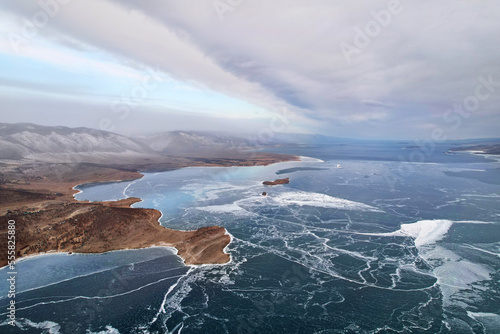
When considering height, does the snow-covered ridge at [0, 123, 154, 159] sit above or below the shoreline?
above

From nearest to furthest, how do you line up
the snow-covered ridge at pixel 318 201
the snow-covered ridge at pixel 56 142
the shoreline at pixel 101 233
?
1. the shoreline at pixel 101 233
2. the snow-covered ridge at pixel 318 201
3. the snow-covered ridge at pixel 56 142

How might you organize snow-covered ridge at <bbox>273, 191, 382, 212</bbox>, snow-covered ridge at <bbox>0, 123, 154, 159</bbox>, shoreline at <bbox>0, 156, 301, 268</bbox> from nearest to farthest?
shoreline at <bbox>0, 156, 301, 268</bbox>, snow-covered ridge at <bbox>273, 191, 382, 212</bbox>, snow-covered ridge at <bbox>0, 123, 154, 159</bbox>

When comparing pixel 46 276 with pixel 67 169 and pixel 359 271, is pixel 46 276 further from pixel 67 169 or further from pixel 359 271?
pixel 67 169

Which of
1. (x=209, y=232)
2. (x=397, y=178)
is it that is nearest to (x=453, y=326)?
(x=209, y=232)

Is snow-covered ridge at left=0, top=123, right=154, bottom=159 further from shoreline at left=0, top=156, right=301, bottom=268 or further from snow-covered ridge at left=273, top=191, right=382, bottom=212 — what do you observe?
snow-covered ridge at left=273, top=191, right=382, bottom=212

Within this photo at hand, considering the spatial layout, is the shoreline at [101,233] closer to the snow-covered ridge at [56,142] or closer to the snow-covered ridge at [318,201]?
the snow-covered ridge at [318,201]

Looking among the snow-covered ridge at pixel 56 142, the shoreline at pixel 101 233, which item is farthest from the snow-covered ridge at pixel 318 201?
the snow-covered ridge at pixel 56 142

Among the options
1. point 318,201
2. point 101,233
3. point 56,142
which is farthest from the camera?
point 56,142

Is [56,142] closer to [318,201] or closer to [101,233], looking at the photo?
[101,233]

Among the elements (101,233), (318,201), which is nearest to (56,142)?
(101,233)

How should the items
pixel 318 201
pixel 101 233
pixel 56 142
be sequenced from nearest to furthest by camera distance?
pixel 101 233 < pixel 318 201 < pixel 56 142

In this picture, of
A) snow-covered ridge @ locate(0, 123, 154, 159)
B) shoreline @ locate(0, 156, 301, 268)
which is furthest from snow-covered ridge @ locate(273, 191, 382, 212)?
snow-covered ridge @ locate(0, 123, 154, 159)
